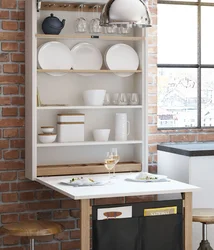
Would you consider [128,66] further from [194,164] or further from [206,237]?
[206,237]

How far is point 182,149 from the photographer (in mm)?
4914

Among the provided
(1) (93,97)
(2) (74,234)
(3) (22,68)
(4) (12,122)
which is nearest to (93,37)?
(1) (93,97)

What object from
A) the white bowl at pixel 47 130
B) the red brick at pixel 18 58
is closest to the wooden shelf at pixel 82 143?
the white bowl at pixel 47 130

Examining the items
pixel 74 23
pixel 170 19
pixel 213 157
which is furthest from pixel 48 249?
pixel 170 19

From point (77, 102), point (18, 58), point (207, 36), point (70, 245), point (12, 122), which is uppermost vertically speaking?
point (207, 36)

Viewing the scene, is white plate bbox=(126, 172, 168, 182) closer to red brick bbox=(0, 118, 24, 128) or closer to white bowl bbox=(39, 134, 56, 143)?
white bowl bbox=(39, 134, 56, 143)

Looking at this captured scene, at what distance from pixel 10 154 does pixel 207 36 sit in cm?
209

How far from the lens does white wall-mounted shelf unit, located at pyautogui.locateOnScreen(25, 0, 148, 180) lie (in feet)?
15.7

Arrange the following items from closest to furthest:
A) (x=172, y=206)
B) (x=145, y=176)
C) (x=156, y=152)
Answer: (x=172, y=206), (x=145, y=176), (x=156, y=152)

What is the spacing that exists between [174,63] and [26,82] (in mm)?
1392

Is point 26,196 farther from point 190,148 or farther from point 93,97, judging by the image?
point 190,148

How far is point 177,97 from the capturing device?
548 centimetres

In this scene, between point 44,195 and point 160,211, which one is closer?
point 160,211

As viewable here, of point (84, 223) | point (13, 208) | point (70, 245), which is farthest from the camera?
point (70, 245)
